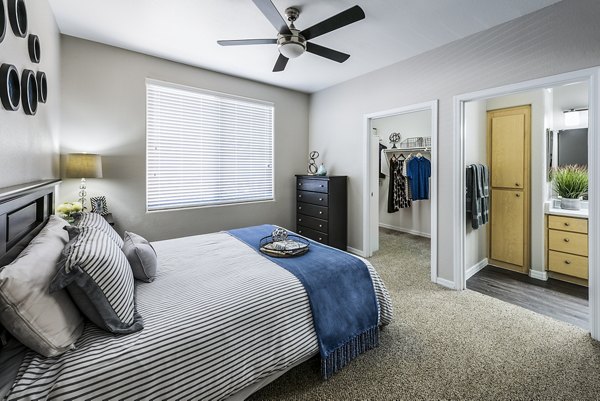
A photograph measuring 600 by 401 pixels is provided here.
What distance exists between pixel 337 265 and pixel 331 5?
7.10 feet

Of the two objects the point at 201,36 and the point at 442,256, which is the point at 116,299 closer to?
the point at 201,36

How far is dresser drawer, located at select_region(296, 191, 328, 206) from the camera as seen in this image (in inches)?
160

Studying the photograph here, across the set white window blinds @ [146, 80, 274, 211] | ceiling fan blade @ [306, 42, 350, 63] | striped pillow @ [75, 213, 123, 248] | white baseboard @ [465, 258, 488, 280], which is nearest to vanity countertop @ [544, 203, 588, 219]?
white baseboard @ [465, 258, 488, 280]

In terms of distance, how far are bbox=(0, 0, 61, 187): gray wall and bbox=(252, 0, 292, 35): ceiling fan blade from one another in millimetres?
1397

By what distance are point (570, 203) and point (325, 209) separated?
2.94m

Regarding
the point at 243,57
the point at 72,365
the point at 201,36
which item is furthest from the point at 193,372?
the point at 243,57

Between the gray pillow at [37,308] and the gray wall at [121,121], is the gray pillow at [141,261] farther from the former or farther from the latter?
the gray wall at [121,121]

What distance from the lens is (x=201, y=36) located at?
2.83 m

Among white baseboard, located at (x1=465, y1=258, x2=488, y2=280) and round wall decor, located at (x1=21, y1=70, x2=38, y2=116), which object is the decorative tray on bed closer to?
round wall decor, located at (x1=21, y1=70, x2=38, y2=116)

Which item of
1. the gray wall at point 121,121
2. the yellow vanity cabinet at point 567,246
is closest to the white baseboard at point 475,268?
the yellow vanity cabinet at point 567,246

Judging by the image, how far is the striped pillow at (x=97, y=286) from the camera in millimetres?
1107

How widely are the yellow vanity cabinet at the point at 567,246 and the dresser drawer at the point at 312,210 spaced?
108 inches

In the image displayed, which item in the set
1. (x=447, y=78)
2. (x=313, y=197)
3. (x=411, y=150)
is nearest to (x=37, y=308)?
(x=313, y=197)

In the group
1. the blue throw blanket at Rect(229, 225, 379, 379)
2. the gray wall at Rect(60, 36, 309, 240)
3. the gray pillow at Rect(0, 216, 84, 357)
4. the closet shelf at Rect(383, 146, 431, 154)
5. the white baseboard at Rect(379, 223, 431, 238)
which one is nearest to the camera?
the gray pillow at Rect(0, 216, 84, 357)
